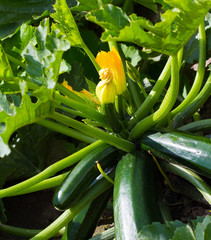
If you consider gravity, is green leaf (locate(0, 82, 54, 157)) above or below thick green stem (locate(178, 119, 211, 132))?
above

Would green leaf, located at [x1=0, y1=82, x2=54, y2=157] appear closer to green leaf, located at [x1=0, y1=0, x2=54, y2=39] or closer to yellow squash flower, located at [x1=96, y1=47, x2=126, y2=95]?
yellow squash flower, located at [x1=96, y1=47, x2=126, y2=95]

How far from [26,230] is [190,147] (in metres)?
0.84

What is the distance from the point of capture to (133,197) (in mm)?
1268

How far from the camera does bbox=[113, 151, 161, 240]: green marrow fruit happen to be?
121 centimetres

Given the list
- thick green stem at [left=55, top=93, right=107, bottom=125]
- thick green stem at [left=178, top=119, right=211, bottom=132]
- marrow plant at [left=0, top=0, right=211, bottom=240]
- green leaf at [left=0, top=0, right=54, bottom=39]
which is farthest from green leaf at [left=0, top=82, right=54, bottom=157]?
green leaf at [left=0, top=0, right=54, bottom=39]

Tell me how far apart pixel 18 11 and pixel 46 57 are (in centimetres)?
107

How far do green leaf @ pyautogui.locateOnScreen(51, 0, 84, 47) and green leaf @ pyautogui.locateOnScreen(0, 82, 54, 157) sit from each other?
405mm

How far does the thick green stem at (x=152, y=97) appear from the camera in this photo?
4.84ft

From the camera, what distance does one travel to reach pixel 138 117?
1.51 m

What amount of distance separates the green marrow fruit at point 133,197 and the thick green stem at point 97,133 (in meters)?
0.05

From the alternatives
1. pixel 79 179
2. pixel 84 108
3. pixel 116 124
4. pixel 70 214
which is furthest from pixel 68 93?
pixel 70 214

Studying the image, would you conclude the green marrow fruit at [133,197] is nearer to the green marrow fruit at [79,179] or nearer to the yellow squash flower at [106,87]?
the green marrow fruit at [79,179]

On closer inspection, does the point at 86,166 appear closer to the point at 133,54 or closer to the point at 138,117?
the point at 138,117

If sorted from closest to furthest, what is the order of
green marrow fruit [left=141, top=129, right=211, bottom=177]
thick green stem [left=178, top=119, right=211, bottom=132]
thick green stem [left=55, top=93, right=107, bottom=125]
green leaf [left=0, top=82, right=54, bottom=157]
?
green leaf [left=0, top=82, right=54, bottom=157], green marrow fruit [left=141, top=129, right=211, bottom=177], thick green stem [left=55, top=93, right=107, bottom=125], thick green stem [left=178, top=119, right=211, bottom=132]
